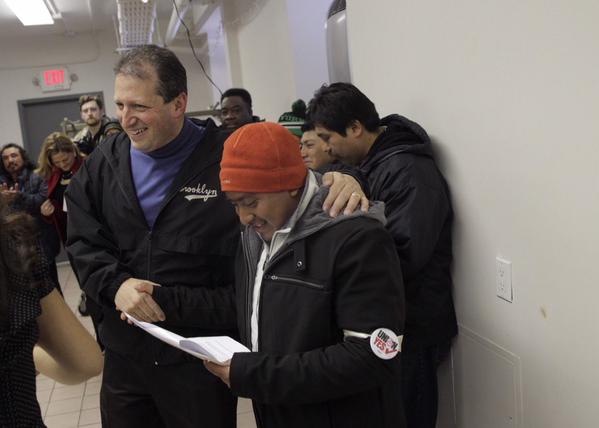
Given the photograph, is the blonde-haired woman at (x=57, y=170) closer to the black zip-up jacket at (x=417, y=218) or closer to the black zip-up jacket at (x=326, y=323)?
the black zip-up jacket at (x=417, y=218)

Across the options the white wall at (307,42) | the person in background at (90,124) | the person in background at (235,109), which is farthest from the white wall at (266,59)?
the person in background at (90,124)

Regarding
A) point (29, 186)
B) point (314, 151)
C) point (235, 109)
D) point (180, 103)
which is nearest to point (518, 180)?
point (180, 103)

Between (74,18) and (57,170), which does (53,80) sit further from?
(57,170)

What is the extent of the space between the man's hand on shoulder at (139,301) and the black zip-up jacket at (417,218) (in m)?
0.73

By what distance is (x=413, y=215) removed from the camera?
176cm

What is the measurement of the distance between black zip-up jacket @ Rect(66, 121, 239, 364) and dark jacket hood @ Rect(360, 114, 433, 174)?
0.56 m

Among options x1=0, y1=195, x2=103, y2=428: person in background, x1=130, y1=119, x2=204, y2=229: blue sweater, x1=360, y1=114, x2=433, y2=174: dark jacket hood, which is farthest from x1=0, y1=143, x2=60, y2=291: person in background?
x1=0, y1=195, x2=103, y2=428: person in background

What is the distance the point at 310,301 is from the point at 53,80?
8.17 m

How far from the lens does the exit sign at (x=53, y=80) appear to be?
825cm

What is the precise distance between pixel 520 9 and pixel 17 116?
27.0 feet

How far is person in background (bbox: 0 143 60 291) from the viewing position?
4504 mm

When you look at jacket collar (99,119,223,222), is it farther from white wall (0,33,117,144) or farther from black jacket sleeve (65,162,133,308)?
white wall (0,33,117,144)

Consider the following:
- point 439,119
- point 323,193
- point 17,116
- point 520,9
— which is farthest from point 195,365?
point 17,116

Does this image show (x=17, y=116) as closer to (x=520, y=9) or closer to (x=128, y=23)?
(x=128, y=23)
